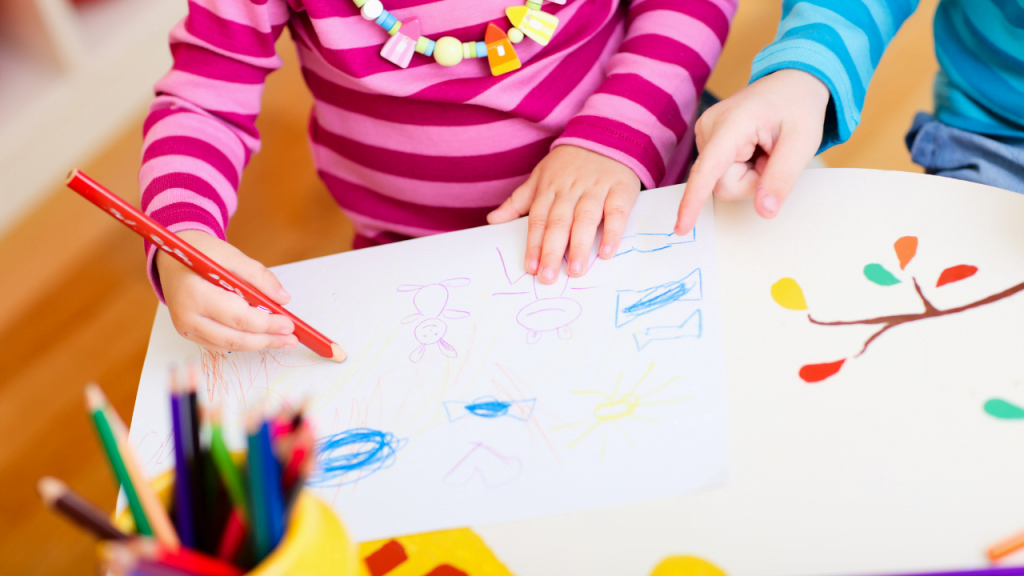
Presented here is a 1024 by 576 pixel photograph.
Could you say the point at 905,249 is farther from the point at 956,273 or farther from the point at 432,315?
the point at 432,315

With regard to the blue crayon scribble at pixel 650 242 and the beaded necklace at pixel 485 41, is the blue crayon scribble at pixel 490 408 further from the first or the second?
the beaded necklace at pixel 485 41

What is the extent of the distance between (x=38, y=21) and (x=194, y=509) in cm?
121

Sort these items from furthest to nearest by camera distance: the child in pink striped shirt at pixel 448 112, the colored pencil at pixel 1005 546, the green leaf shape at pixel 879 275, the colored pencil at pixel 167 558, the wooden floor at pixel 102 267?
the wooden floor at pixel 102 267 < the child in pink striped shirt at pixel 448 112 < the green leaf shape at pixel 879 275 < the colored pencil at pixel 1005 546 < the colored pencil at pixel 167 558

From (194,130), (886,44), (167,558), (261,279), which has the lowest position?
(167,558)

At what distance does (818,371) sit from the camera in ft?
1.17

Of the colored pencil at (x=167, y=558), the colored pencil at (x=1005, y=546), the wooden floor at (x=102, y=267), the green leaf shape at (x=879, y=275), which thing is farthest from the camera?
the wooden floor at (x=102, y=267)

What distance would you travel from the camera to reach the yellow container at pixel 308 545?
0.23m

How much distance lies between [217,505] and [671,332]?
233 millimetres

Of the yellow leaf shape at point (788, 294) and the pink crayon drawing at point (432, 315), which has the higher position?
the yellow leaf shape at point (788, 294)

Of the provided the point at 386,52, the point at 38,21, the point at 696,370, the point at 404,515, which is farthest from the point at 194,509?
the point at 38,21

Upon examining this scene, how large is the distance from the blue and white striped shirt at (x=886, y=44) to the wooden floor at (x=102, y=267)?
0.51m

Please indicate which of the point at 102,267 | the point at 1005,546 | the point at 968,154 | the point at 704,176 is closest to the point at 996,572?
the point at 1005,546

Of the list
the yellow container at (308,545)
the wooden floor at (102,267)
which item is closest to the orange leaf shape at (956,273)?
the yellow container at (308,545)

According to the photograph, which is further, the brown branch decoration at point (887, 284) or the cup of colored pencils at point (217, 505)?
the brown branch decoration at point (887, 284)
